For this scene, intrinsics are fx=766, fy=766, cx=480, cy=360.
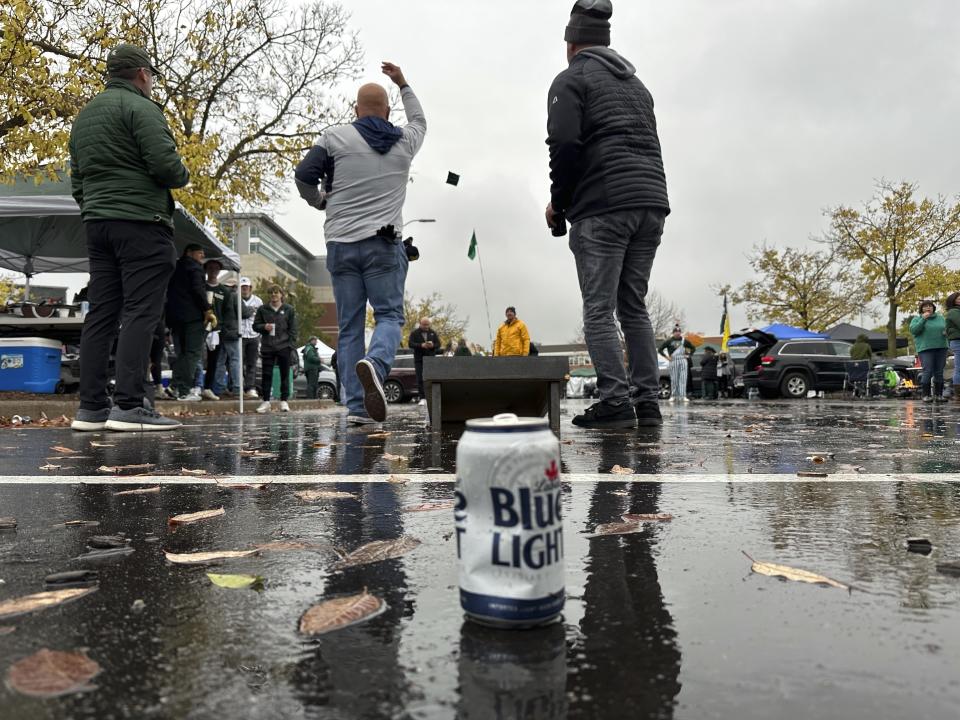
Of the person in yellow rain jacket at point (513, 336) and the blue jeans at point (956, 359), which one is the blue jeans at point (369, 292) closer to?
the person in yellow rain jacket at point (513, 336)

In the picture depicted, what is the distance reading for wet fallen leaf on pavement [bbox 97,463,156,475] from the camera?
10.1 ft

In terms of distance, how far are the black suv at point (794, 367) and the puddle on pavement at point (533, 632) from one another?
21989 millimetres

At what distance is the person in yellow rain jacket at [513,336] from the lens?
14.1 m

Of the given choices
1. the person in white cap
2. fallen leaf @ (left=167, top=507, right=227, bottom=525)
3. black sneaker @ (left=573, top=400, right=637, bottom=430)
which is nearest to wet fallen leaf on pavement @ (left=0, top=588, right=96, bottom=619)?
fallen leaf @ (left=167, top=507, right=227, bottom=525)

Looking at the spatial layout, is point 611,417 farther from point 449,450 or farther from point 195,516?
point 195,516

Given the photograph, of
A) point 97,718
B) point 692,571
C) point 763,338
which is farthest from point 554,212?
point 763,338

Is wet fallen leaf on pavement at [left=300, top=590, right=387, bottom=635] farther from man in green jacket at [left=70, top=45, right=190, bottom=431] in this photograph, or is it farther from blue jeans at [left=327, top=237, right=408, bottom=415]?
man in green jacket at [left=70, top=45, right=190, bottom=431]

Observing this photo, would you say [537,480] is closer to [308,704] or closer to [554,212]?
[308,704]

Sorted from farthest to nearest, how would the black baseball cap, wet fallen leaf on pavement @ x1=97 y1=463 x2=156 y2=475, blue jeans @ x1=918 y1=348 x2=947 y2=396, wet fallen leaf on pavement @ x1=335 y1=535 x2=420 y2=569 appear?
1. blue jeans @ x1=918 y1=348 x2=947 y2=396
2. the black baseball cap
3. wet fallen leaf on pavement @ x1=97 y1=463 x2=156 y2=475
4. wet fallen leaf on pavement @ x1=335 y1=535 x2=420 y2=569

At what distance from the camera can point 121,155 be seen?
5.08m

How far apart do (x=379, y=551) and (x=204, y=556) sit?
1.23ft

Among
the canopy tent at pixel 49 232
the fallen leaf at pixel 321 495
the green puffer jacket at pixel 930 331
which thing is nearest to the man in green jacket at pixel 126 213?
the fallen leaf at pixel 321 495

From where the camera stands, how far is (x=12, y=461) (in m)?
3.51

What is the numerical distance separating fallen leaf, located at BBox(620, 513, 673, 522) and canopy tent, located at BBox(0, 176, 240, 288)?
9.45 meters
